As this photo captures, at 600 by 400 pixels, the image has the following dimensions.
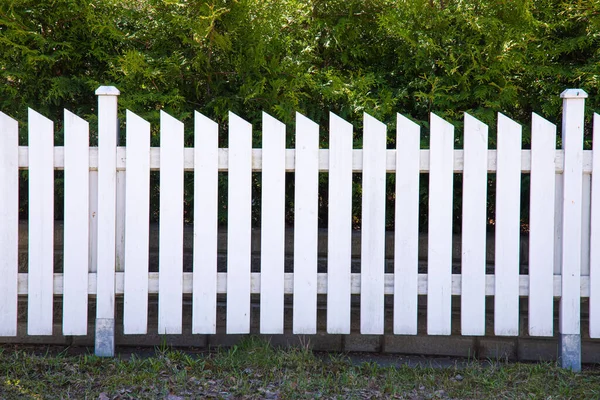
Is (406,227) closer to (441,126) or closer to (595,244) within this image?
(441,126)

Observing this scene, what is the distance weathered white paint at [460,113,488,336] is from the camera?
294 cm

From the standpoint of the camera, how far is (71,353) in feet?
10.6

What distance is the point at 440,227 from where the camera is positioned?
299 cm

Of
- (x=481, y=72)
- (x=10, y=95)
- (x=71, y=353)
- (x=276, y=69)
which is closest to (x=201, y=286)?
(x=71, y=353)

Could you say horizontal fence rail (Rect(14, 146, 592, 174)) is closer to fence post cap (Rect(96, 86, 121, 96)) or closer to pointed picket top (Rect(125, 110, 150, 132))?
pointed picket top (Rect(125, 110, 150, 132))

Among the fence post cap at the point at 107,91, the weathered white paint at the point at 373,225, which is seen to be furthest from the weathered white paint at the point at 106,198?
the weathered white paint at the point at 373,225

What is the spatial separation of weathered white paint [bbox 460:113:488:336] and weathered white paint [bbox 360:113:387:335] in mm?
416

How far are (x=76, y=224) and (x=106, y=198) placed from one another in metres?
0.20

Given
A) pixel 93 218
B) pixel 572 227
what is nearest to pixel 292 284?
pixel 93 218

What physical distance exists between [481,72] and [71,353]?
2.78 meters

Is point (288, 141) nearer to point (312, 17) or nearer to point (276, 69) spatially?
point (276, 69)

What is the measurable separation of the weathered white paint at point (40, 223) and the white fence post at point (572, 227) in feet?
8.45

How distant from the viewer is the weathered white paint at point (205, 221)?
2.94m

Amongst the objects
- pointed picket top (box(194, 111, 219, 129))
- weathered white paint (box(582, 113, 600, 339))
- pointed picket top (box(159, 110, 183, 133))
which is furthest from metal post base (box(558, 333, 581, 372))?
pointed picket top (box(159, 110, 183, 133))
